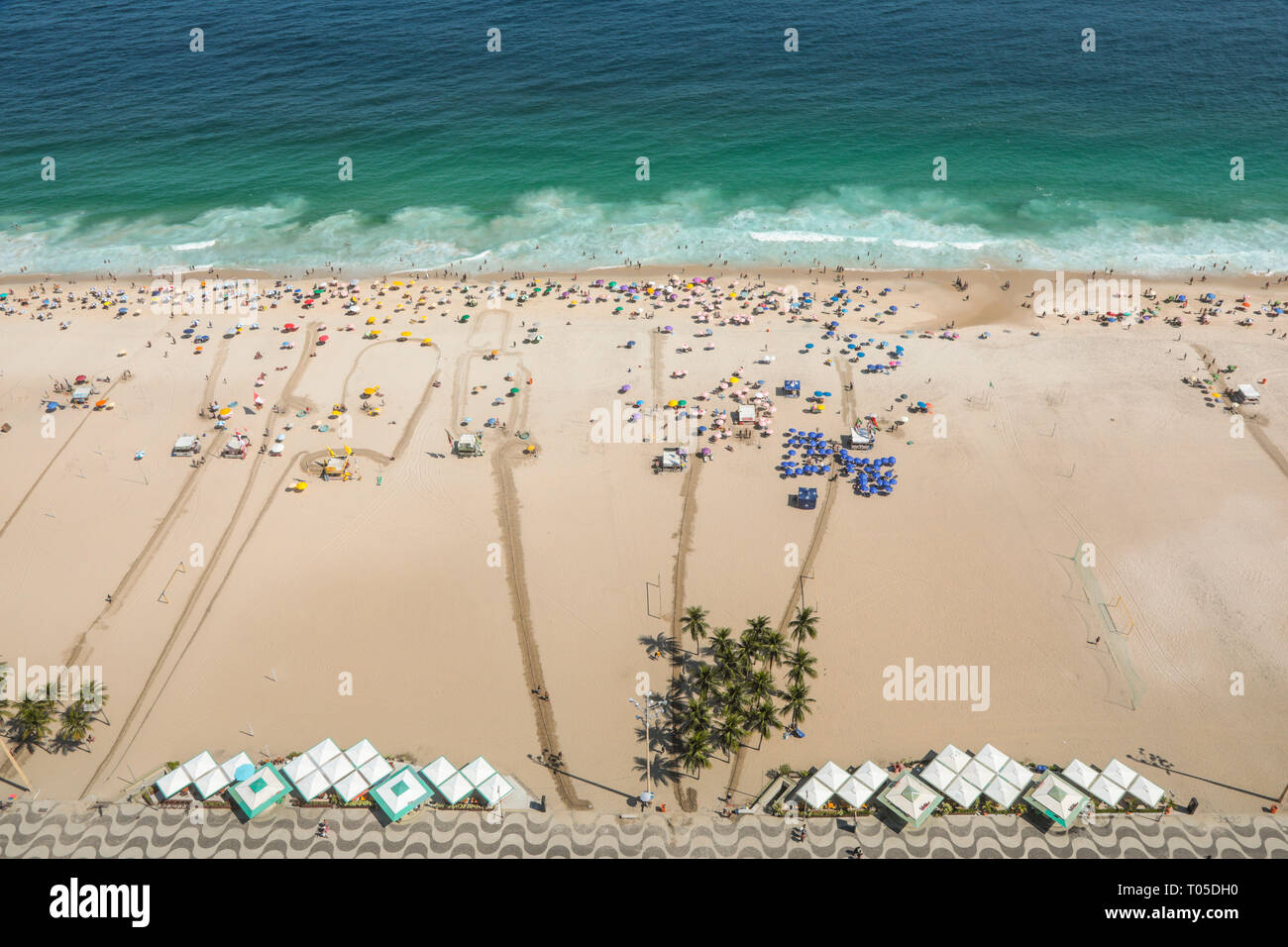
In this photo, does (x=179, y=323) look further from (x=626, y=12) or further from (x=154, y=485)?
(x=626, y=12)

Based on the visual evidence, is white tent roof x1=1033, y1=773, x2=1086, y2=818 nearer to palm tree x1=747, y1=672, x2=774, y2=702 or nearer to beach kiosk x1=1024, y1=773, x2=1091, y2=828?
beach kiosk x1=1024, y1=773, x2=1091, y2=828

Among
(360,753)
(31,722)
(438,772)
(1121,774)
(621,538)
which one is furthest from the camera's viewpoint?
(621,538)

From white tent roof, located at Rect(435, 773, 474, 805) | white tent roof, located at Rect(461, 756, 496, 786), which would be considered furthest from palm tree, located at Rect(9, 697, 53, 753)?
white tent roof, located at Rect(461, 756, 496, 786)

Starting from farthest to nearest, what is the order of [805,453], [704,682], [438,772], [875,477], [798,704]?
[805,453]
[875,477]
[704,682]
[798,704]
[438,772]

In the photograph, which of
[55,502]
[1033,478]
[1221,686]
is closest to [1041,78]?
[1033,478]

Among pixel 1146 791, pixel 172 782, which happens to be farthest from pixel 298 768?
pixel 1146 791

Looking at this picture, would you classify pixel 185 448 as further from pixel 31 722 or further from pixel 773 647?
pixel 773 647

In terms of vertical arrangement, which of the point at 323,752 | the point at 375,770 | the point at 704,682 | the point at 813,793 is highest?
the point at 704,682
